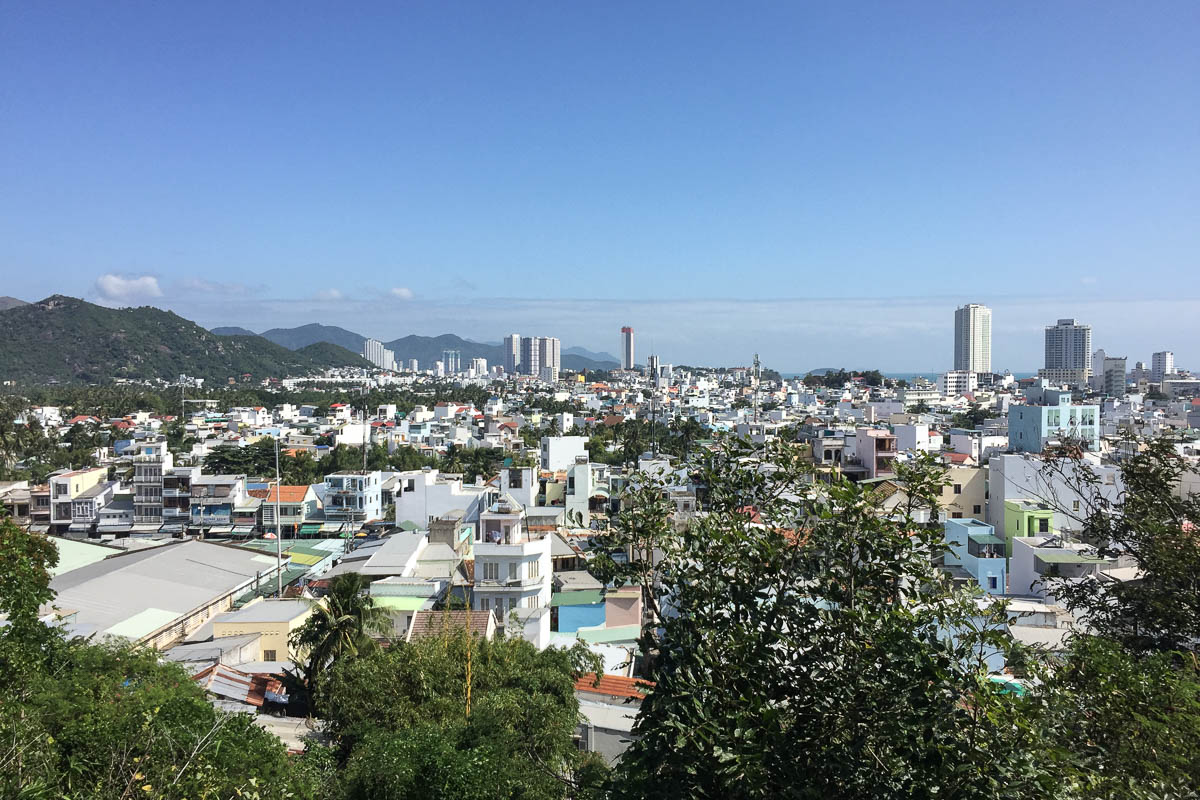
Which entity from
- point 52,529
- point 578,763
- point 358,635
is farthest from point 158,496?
point 578,763

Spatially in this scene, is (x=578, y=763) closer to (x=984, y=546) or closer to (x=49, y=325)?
(x=984, y=546)

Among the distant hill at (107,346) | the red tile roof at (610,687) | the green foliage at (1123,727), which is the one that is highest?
the distant hill at (107,346)

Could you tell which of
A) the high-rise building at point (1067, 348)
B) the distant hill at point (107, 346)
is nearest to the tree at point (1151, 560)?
the high-rise building at point (1067, 348)

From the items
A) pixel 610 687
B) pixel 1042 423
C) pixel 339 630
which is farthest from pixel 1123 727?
pixel 1042 423

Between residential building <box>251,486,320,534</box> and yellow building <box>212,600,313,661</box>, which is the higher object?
yellow building <box>212,600,313,661</box>

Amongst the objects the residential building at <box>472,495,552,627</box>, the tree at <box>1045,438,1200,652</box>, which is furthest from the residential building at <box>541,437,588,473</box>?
the tree at <box>1045,438,1200,652</box>

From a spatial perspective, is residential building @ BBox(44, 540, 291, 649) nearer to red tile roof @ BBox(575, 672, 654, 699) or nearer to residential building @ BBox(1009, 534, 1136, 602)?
red tile roof @ BBox(575, 672, 654, 699)

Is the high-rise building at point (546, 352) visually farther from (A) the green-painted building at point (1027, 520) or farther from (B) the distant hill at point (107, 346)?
(A) the green-painted building at point (1027, 520)
